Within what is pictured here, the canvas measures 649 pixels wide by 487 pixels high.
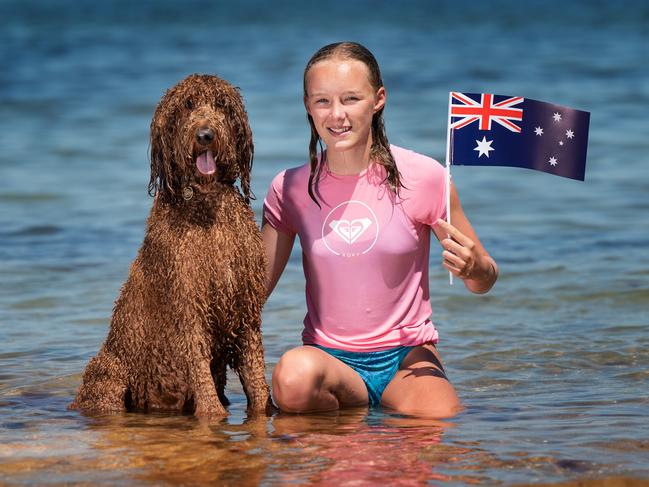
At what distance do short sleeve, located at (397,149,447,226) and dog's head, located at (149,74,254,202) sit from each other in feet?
3.09

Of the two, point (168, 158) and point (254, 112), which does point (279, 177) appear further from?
point (254, 112)

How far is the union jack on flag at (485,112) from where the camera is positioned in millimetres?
5844

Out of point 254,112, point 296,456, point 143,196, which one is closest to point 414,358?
point 296,456

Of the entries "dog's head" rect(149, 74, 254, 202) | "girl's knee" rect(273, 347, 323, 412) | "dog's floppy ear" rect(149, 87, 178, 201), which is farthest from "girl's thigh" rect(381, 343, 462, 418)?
"dog's floppy ear" rect(149, 87, 178, 201)

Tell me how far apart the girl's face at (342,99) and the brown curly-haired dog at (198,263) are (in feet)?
1.69

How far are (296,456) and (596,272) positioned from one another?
18.3 feet

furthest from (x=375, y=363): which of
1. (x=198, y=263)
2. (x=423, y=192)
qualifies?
(x=198, y=263)

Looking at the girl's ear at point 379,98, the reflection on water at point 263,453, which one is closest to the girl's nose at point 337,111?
the girl's ear at point 379,98

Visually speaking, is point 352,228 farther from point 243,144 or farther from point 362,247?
point 243,144

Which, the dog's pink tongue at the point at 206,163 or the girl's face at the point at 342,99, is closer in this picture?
the dog's pink tongue at the point at 206,163

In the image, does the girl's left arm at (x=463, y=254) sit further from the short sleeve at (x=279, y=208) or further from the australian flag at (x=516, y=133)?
the short sleeve at (x=279, y=208)

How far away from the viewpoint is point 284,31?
43938mm

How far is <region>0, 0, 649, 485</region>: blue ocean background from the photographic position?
4906 millimetres

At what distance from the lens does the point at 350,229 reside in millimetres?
5734
